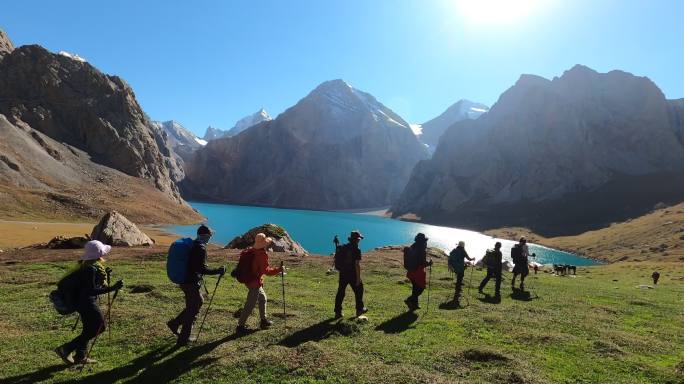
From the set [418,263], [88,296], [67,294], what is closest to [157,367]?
[88,296]

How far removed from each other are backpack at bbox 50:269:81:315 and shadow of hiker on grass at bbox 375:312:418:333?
9.36m

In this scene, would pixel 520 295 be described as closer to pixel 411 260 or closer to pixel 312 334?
pixel 411 260

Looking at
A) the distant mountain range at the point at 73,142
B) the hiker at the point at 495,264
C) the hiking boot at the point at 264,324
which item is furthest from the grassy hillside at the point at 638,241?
the distant mountain range at the point at 73,142

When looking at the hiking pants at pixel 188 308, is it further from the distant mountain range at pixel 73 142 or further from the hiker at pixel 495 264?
the distant mountain range at pixel 73 142

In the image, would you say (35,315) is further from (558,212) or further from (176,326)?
(558,212)

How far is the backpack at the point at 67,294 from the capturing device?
1123cm

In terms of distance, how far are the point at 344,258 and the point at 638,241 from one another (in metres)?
130

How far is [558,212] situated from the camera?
639 ft

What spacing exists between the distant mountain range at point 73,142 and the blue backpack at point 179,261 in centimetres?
10955

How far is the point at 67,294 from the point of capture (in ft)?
37.2

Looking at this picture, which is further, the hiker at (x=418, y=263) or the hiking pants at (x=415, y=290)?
the hiking pants at (x=415, y=290)

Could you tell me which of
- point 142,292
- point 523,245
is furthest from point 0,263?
point 523,245

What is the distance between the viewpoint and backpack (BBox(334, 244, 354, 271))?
1655cm

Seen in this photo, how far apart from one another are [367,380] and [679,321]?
17.7 m
